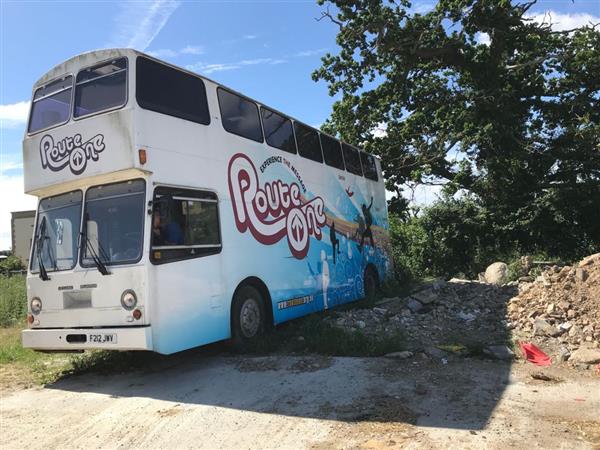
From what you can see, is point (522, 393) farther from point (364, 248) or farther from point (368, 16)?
point (368, 16)

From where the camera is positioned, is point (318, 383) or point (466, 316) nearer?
point (318, 383)

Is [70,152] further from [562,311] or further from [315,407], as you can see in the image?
[562,311]

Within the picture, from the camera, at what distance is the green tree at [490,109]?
16.7 meters

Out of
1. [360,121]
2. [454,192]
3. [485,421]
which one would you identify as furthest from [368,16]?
[485,421]

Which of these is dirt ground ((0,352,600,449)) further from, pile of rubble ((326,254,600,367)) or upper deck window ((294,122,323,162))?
upper deck window ((294,122,323,162))

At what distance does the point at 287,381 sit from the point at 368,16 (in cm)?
1377

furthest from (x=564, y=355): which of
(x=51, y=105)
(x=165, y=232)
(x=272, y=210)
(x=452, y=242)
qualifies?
(x=452, y=242)

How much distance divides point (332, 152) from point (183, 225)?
5.89 m

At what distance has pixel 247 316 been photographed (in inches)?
321

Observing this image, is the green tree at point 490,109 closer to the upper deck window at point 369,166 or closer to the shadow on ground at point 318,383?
the upper deck window at point 369,166

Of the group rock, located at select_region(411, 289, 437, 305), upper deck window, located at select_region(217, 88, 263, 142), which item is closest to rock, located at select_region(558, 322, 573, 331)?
rock, located at select_region(411, 289, 437, 305)

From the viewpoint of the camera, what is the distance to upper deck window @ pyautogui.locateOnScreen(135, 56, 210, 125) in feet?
22.1

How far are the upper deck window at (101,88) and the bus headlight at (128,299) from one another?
2.40m

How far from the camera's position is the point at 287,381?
6.30 metres
